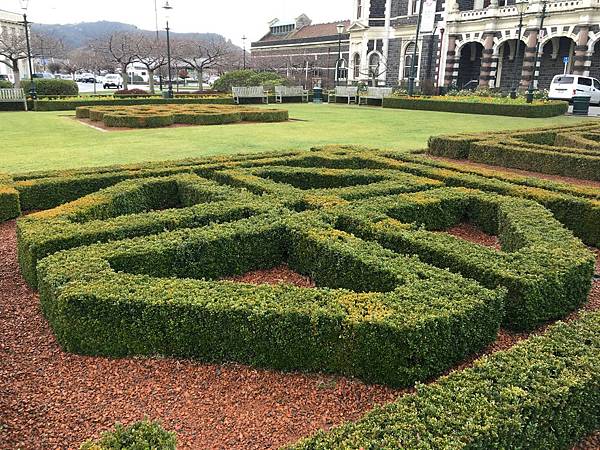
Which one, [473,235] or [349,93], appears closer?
[473,235]

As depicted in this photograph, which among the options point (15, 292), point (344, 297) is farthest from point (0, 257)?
point (344, 297)

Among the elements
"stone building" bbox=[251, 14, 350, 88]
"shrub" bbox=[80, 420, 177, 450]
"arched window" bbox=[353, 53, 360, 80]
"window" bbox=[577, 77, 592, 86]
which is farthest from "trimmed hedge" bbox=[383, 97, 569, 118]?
"shrub" bbox=[80, 420, 177, 450]

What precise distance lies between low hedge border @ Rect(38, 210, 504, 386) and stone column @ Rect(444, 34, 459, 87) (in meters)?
41.9

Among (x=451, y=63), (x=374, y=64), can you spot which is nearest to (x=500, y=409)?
(x=451, y=63)

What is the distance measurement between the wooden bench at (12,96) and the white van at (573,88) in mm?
29102

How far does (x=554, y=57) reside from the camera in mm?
37750

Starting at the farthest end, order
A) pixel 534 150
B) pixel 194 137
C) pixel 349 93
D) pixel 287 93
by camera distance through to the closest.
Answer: pixel 349 93 < pixel 287 93 < pixel 194 137 < pixel 534 150

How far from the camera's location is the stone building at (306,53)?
58.8 metres

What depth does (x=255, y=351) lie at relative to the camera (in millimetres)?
3961

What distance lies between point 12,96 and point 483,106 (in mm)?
24349

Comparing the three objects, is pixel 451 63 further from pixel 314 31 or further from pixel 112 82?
pixel 112 82

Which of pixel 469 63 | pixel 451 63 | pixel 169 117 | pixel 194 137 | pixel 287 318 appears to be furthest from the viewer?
pixel 469 63

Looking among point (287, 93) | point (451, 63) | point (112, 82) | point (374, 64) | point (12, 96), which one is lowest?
point (12, 96)

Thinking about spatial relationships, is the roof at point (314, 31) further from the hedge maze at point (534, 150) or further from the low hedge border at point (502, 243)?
the low hedge border at point (502, 243)
